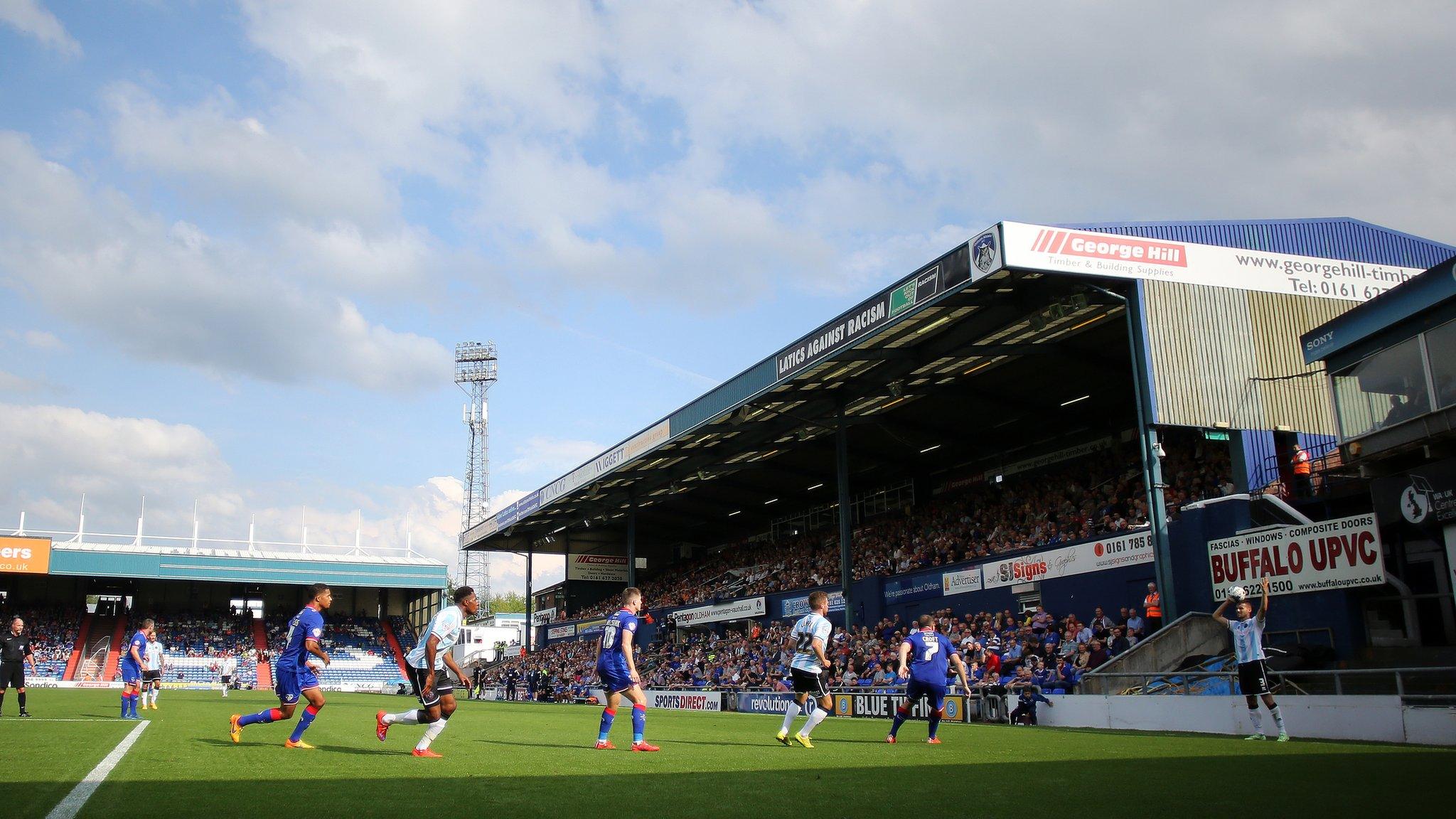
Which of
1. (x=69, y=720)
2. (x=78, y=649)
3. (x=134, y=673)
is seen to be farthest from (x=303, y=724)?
(x=78, y=649)

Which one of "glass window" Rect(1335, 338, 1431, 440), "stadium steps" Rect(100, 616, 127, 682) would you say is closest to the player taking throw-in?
"glass window" Rect(1335, 338, 1431, 440)

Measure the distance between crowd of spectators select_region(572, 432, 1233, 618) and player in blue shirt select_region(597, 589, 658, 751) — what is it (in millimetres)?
15974

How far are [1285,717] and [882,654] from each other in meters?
14.4

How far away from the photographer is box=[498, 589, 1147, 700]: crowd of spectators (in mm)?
21062

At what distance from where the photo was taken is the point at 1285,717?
45.1ft

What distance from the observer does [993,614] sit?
1068 inches

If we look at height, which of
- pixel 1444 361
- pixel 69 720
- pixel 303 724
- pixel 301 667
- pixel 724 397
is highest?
pixel 724 397

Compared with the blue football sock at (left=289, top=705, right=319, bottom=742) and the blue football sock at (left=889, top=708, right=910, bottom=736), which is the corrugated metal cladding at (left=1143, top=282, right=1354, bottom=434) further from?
the blue football sock at (left=289, top=705, right=319, bottom=742)

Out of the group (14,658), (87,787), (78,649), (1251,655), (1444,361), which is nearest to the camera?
(87,787)

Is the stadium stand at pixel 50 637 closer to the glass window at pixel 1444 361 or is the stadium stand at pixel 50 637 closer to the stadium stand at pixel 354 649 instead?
the stadium stand at pixel 354 649

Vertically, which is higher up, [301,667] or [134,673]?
[301,667]

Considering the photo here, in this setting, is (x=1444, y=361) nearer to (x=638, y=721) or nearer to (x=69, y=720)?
(x=638, y=721)

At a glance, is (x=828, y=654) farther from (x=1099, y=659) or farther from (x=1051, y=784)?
(x=1051, y=784)

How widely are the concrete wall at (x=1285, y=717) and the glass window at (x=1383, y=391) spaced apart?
20.5 ft
